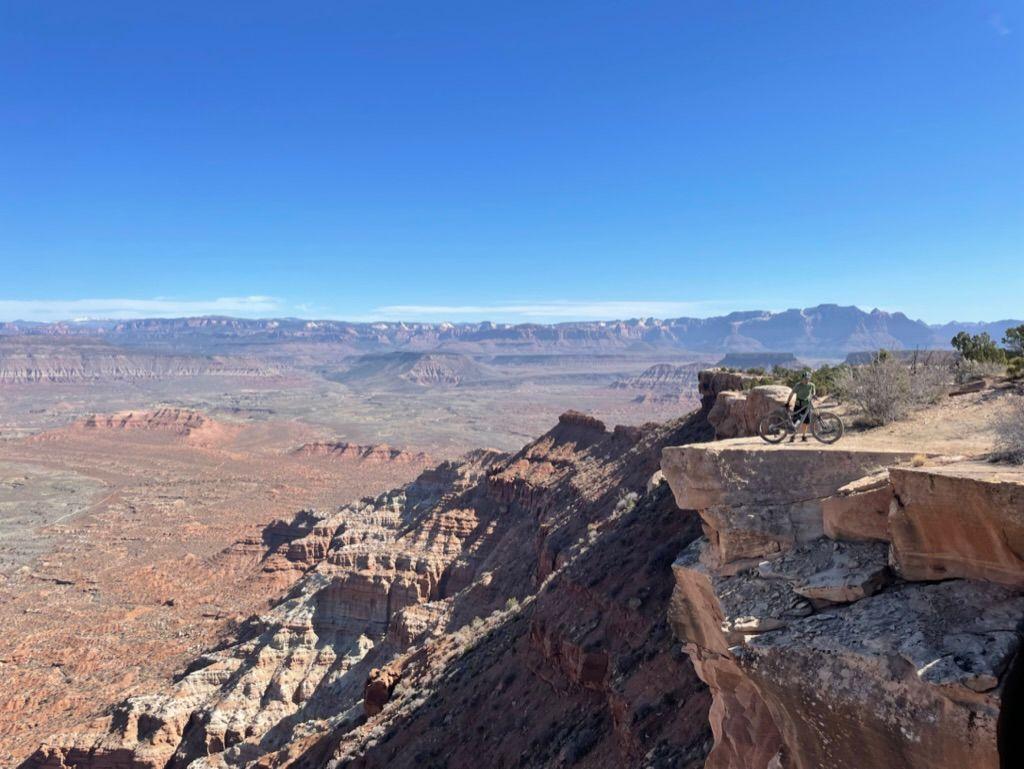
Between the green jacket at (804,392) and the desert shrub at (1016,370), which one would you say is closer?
the green jacket at (804,392)

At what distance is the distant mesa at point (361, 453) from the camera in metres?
137

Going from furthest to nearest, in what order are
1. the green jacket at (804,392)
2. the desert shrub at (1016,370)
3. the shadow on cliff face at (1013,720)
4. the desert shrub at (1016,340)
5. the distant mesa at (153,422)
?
the distant mesa at (153,422) < the desert shrub at (1016,340) < the desert shrub at (1016,370) < the green jacket at (804,392) < the shadow on cliff face at (1013,720)

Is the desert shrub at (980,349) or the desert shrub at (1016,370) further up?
the desert shrub at (980,349)

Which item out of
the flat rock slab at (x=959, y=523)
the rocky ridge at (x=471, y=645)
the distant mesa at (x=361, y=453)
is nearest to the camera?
the flat rock slab at (x=959, y=523)

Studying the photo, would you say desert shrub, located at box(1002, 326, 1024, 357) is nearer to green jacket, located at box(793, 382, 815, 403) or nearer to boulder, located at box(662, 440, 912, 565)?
green jacket, located at box(793, 382, 815, 403)

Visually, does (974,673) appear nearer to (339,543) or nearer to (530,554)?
(530,554)

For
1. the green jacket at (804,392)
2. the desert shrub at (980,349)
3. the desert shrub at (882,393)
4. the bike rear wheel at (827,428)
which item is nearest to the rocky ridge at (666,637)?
the bike rear wheel at (827,428)

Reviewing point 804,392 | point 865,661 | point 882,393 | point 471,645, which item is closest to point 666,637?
point 804,392

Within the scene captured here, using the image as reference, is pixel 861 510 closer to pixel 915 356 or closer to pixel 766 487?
pixel 766 487

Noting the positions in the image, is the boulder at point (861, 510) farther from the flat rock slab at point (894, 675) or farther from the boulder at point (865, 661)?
the flat rock slab at point (894, 675)

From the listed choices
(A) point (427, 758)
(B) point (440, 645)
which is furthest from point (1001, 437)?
(B) point (440, 645)

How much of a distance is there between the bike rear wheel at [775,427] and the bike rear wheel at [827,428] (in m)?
0.43

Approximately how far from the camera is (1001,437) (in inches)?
339

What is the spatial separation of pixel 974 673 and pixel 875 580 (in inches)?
56.7
